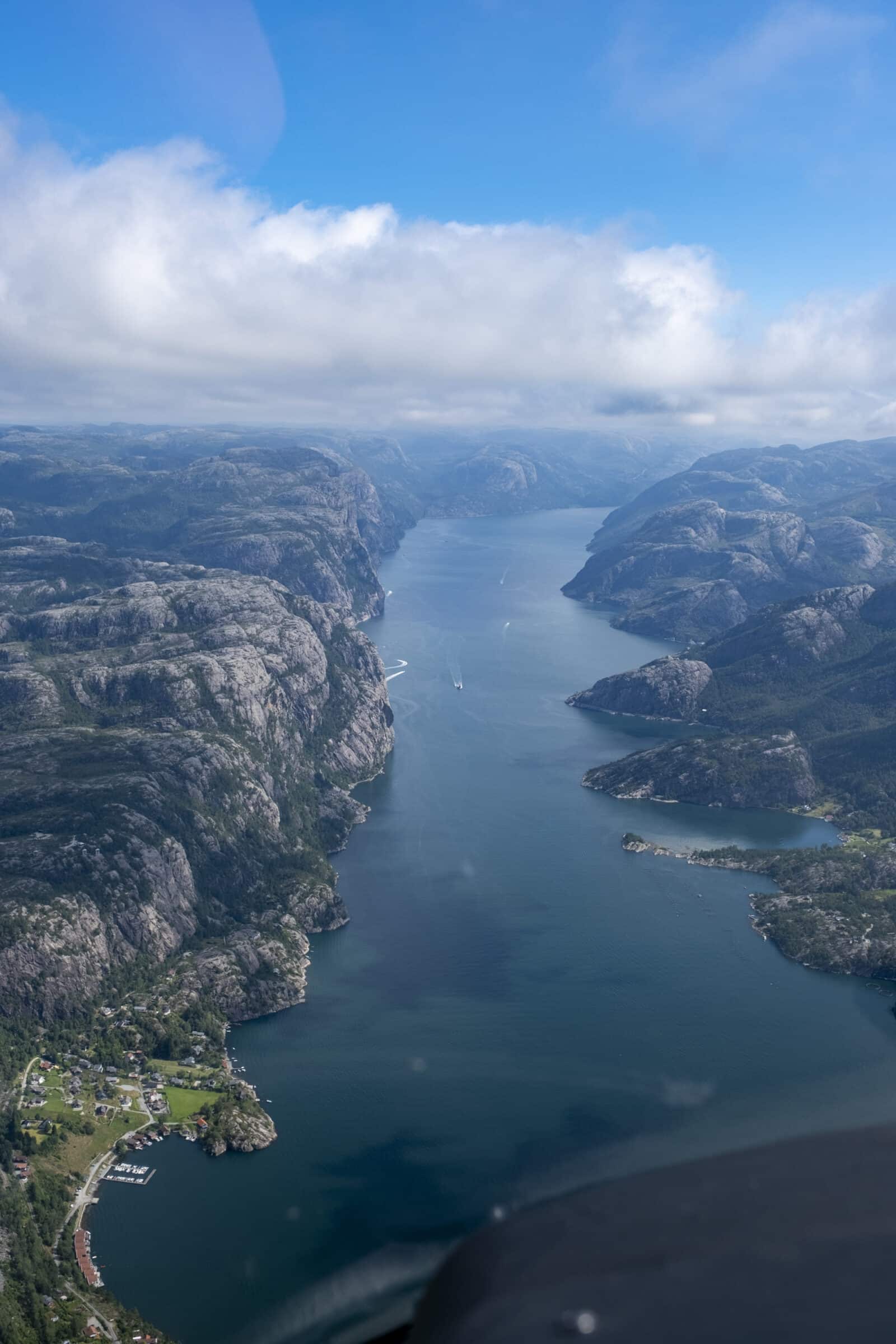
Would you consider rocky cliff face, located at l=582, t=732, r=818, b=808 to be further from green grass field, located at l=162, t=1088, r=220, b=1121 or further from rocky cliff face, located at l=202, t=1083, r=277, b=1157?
rocky cliff face, located at l=202, t=1083, r=277, b=1157

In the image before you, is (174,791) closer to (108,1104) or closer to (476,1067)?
(108,1104)

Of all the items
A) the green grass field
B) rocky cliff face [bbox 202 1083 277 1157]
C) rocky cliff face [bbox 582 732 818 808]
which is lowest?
the green grass field

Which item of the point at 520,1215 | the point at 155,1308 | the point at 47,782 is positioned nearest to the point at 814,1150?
the point at 520,1215

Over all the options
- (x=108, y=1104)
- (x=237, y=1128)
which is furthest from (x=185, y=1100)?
(x=237, y=1128)

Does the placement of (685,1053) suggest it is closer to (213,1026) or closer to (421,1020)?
(421,1020)

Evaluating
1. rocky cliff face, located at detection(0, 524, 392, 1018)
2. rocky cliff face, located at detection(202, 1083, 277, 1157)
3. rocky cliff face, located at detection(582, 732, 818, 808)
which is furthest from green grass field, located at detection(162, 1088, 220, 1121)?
rocky cliff face, located at detection(582, 732, 818, 808)

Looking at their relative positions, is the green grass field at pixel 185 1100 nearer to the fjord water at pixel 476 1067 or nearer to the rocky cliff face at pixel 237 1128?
the rocky cliff face at pixel 237 1128

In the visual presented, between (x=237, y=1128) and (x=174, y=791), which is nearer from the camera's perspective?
(x=237, y=1128)
